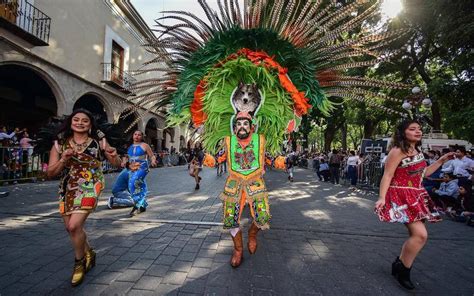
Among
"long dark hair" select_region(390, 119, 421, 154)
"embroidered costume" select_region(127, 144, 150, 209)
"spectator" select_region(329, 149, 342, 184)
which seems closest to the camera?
"long dark hair" select_region(390, 119, 421, 154)

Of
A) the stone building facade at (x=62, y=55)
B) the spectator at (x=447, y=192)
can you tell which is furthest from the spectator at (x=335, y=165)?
the stone building facade at (x=62, y=55)

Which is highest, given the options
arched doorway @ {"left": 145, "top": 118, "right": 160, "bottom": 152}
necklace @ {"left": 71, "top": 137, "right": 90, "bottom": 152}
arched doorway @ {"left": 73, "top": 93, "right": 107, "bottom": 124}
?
arched doorway @ {"left": 73, "top": 93, "right": 107, "bottom": 124}

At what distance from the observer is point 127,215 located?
17.9ft

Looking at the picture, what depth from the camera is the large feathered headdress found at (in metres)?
3.20

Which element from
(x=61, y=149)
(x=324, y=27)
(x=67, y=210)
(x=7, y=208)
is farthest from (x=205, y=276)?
(x=7, y=208)

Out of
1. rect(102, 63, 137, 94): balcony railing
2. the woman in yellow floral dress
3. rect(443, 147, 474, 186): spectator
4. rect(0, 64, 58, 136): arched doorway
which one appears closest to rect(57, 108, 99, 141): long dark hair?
the woman in yellow floral dress

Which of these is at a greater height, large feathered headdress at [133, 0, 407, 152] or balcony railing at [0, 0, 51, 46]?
balcony railing at [0, 0, 51, 46]

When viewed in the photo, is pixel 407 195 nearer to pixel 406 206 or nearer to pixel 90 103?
pixel 406 206

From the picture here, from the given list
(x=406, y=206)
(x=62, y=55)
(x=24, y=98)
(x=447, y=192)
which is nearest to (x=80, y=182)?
(x=406, y=206)

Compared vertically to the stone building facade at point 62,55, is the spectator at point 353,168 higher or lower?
lower

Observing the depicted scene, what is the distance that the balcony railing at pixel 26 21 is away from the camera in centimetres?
959

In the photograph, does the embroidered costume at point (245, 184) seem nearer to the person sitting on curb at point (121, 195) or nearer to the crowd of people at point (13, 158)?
the person sitting on curb at point (121, 195)

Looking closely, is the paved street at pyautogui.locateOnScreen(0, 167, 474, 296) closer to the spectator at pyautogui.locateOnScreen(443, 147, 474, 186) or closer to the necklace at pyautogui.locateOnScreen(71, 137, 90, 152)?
the necklace at pyautogui.locateOnScreen(71, 137, 90, 152)

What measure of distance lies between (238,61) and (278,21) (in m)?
0.74
